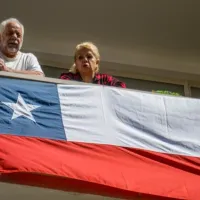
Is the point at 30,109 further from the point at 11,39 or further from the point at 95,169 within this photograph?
the point at 11,39

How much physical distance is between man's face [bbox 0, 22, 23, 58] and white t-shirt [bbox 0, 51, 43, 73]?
0.13 ft

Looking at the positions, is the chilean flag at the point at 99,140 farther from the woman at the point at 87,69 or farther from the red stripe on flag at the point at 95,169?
the woman at the point at 87,69

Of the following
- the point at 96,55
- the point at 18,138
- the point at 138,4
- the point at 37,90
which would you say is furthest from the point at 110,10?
the point at 18,138

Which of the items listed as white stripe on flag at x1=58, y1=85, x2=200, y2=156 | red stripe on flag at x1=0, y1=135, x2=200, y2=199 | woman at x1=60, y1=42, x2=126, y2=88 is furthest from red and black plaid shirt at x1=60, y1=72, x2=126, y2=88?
red stripe on flag at x1=0, y1=135, x2=200, y2=199

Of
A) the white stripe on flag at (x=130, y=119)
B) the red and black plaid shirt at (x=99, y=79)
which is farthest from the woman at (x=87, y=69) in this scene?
the white stripe on flag at (x=130, y=119)

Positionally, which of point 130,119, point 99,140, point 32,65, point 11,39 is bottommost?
point 99,140

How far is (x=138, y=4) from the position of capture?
7.65 meters

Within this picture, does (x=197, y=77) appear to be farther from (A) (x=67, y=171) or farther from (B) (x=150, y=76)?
Answer: (A) (x=67, y=171)

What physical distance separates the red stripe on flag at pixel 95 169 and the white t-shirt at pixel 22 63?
0.84 metres

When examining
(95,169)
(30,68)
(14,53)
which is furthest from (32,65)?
(95,169)

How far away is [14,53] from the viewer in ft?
18.6

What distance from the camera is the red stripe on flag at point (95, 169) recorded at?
4.73 metres

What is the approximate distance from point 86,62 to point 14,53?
1.85 ft

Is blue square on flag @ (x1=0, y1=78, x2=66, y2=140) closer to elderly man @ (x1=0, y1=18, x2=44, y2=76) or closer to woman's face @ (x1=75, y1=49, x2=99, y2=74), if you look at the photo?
elderly man @ (x1=0, y1=18, x2=44, y2=76)
